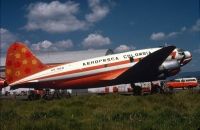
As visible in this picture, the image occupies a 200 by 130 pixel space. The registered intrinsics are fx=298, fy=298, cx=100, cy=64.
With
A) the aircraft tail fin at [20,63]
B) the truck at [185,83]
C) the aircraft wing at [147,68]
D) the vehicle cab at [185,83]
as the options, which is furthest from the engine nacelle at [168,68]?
the vehicle cab at [185,83]

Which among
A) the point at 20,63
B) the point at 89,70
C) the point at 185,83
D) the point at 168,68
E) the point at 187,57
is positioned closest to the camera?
the point at 168,68

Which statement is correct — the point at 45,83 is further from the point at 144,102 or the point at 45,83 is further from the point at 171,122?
the point at 171,122

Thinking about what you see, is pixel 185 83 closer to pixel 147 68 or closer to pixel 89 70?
pixel 147 68

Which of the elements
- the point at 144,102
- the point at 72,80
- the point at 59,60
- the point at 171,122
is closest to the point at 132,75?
the point at 72,80

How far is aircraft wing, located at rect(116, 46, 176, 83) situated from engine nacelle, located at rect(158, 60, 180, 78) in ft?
1.39

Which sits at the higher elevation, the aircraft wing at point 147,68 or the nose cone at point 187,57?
the nose cone at point 187,57

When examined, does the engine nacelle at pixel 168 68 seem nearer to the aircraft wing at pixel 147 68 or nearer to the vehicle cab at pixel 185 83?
the aircraft wing at pixel 147 68

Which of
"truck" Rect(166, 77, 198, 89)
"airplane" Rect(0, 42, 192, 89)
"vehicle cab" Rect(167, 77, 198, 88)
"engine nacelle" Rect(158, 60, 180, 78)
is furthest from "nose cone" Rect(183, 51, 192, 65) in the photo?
"vehicle cab" Rect(167, 77, 198, 88)

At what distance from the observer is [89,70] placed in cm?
3017

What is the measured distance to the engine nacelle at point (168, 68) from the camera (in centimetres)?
2994

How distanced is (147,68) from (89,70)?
230 inches

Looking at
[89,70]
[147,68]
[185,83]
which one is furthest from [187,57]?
[185,83]

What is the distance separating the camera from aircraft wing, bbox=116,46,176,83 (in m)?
29.0

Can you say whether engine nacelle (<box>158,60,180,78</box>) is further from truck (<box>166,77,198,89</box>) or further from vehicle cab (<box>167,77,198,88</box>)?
vehicle cab (<box>167,77,198,88</box>)
